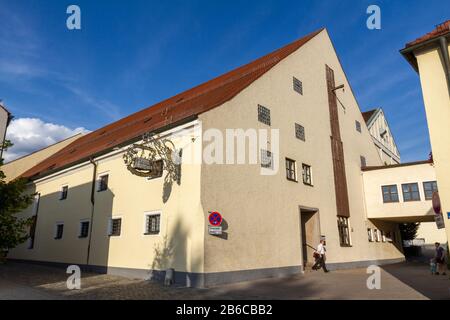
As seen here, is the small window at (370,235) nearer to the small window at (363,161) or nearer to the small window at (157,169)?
the small window at (363,161)

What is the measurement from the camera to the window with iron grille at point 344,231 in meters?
21.1

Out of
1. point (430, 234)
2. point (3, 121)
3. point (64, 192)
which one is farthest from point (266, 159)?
point (430, 234)

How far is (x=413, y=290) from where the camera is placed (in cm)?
1146

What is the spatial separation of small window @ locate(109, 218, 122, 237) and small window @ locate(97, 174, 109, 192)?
2.05 m

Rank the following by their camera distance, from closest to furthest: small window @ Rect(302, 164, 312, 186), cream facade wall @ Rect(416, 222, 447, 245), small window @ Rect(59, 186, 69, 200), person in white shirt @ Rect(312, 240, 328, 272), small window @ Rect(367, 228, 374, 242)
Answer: person in white shirt @ Rect(312, 240, 328, 272) → small window @ Rect(302, 164, 312, 186) → small window @ Rect(59, 186, 69, 200) → small window @ Rect(367, 228, 374, 242) → cream facade wall @ Rect(416, 222, 447, 245)

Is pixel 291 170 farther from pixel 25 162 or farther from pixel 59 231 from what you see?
pixel 25 162

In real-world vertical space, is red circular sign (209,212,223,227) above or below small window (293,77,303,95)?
below

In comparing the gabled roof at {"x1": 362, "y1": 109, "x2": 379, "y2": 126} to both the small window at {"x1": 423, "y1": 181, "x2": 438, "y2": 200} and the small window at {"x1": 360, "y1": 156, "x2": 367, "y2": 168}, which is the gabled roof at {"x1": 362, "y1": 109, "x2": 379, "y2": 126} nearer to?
the small window at {"x1": 360, "y1": 156, "x2": 367, "y2": 168}

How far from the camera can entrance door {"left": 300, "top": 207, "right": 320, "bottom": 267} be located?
18.9 metres

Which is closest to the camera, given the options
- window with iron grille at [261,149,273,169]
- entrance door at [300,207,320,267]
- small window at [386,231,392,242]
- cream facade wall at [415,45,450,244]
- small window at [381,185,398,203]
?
cream facade wall at [415,45,450,244]

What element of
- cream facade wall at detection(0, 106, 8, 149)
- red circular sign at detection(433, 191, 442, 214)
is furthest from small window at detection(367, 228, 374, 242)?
cream facade wall at detection(0, 106, 8, 149)

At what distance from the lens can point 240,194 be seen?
1441 centimetres

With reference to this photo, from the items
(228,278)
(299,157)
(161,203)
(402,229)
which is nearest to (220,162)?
(161,203)
